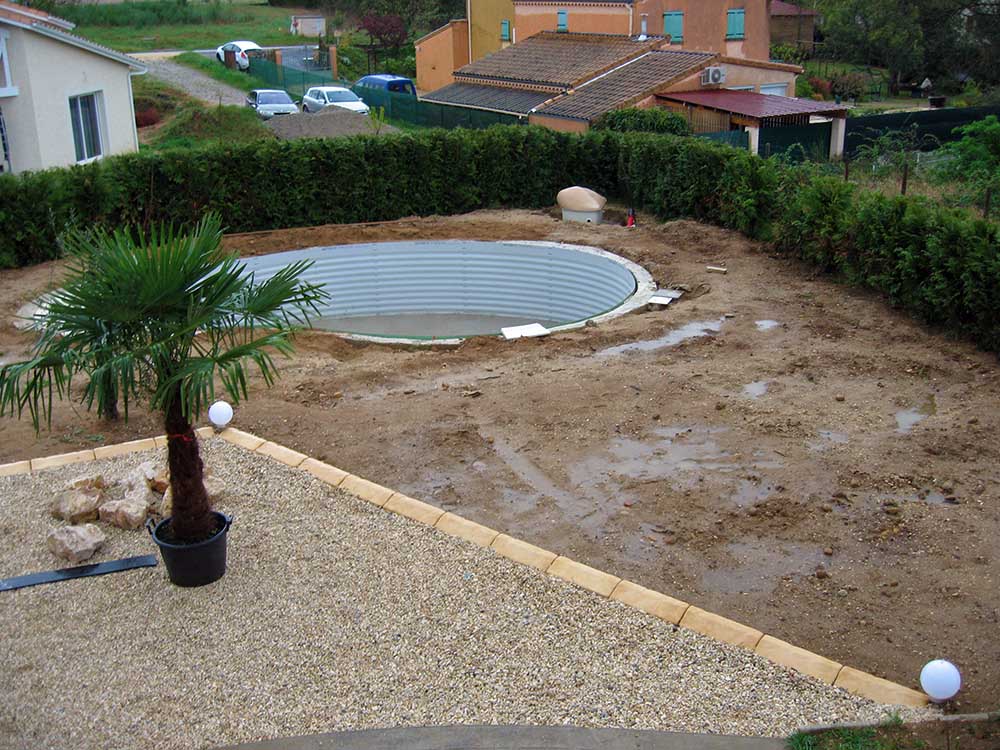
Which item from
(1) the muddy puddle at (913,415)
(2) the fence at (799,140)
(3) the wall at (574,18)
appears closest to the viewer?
(1) the muddy puddle at (913,415)

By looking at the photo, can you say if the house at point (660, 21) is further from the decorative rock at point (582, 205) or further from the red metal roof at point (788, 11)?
the red metal roof at point (788, 11)

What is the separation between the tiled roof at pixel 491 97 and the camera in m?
29.8

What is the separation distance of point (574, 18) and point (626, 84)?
9394 mm

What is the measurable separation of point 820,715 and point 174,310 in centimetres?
425

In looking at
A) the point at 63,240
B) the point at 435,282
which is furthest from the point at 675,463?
the point at 435,282

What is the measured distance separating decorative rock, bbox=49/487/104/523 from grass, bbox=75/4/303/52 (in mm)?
48834

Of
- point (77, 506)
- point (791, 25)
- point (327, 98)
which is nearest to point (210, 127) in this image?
point (327, 98)

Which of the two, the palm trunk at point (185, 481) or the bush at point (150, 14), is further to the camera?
the bush at point (150, 14)

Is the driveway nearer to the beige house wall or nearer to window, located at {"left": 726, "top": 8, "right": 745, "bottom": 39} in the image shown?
the beige house wall

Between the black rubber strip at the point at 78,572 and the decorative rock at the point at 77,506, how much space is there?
663 millimetres

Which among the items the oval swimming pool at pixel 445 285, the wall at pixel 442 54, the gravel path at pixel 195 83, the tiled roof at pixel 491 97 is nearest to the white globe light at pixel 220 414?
the oval swimming pool at pixel 445 285

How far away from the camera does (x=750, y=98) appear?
86.5ft

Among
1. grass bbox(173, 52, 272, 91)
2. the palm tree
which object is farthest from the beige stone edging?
grass bbox(173, 52, 272, 91)

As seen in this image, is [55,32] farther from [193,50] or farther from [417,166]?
[193,50]
